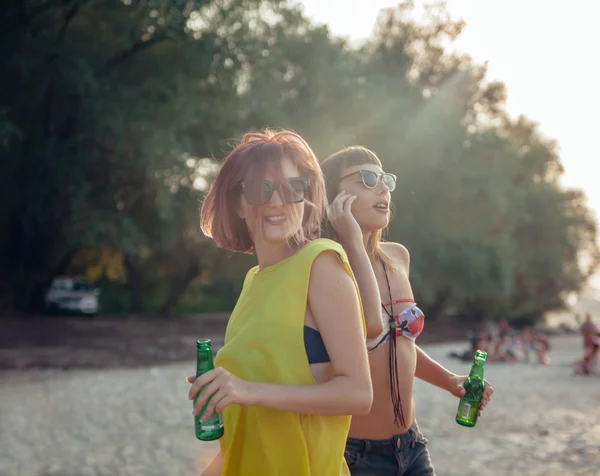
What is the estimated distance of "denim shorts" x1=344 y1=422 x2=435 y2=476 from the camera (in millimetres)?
2760

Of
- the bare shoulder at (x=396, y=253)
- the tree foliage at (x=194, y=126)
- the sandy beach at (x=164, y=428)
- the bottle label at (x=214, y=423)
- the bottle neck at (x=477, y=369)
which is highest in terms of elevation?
the tree foliage at (x=194, y=126)

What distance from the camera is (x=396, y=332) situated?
9.25ft

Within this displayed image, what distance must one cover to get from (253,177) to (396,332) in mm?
1143

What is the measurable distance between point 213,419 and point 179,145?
57.2ft

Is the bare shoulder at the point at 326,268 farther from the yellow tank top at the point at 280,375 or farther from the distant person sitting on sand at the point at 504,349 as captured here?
the distant person sitting on sand at the point at 504,349

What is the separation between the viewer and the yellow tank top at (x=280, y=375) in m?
1.84

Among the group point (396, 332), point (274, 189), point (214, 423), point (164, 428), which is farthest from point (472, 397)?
point (164, 428)

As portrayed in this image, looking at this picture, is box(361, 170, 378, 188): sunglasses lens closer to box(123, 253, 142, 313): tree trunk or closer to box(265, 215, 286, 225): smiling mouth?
box(265, 215, 286, 225): smiling mouth

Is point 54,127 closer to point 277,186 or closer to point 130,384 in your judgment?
point 130,384

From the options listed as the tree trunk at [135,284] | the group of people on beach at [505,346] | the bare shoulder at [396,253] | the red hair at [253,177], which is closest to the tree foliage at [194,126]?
the tree trunk at [135,284]

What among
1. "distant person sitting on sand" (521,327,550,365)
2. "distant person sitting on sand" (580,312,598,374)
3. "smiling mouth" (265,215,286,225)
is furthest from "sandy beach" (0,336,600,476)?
"distant person sitting on sand" (521,327,550,365)

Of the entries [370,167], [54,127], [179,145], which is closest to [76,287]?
[54,127]

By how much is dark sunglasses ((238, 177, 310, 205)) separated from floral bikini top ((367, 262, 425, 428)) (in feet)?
3.21

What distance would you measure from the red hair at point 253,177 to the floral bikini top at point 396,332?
838mm
